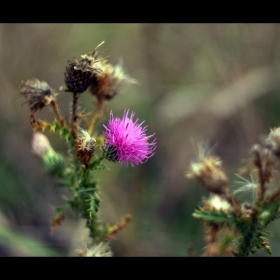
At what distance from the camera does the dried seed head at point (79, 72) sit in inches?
81.6

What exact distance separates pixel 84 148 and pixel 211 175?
68cm

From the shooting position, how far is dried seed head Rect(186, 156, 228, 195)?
1.89 m

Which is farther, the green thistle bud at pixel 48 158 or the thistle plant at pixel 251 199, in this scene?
the green thistle bud at pixel 48 158

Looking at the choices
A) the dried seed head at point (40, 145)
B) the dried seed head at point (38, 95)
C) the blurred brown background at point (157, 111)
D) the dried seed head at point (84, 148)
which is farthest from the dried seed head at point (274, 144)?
the blurred brown background at point (157, 111)

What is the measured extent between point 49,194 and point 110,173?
2.72 feet

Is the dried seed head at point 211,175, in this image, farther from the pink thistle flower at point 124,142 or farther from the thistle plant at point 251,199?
the pink thistle flower at point 124,142

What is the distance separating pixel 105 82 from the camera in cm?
236

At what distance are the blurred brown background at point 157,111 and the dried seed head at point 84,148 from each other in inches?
90.9

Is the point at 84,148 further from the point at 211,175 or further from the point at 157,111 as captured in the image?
the point at 157,111

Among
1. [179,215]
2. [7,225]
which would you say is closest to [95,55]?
[7,225]

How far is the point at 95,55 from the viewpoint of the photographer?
2.13 metres

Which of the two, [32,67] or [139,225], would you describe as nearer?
[139,225]

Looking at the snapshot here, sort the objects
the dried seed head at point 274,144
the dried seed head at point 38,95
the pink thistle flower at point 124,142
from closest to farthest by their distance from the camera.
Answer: the dried seed head at point 274,144 → the pink thistle flower at point 124,142 → the dried seed head at point 38,95

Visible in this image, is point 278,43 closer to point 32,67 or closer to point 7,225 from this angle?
point 32,67
